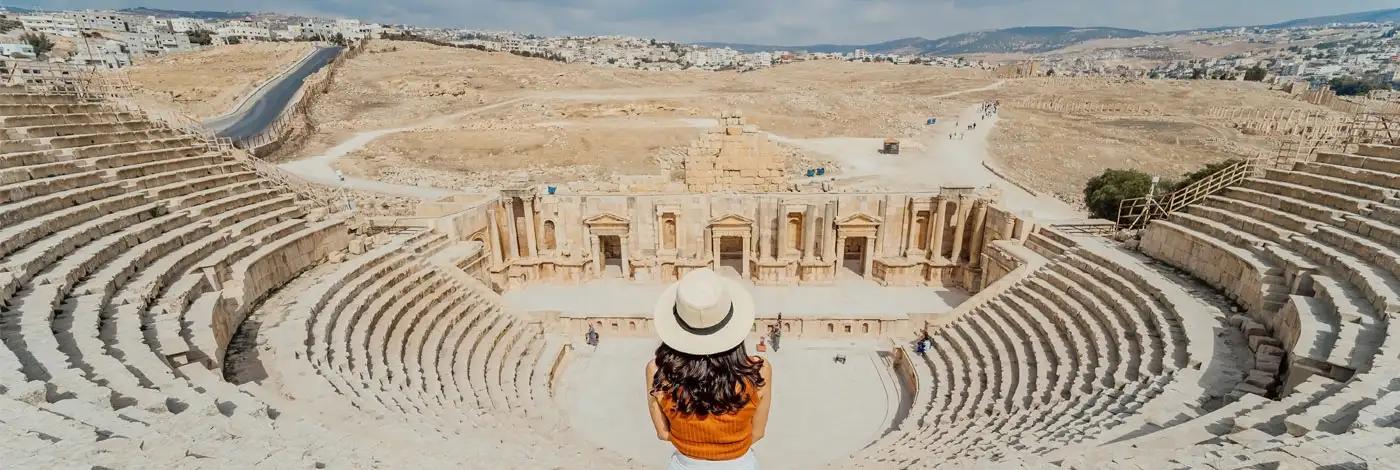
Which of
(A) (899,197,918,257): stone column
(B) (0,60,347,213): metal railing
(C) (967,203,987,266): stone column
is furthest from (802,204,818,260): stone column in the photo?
(B) (0,60,347,213): metal railing

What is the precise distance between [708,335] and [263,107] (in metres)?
67.7

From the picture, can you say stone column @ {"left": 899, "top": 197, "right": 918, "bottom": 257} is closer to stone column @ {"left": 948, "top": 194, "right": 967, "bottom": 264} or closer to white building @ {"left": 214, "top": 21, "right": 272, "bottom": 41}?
stone column @ {"left": 948, "top": 194, "right": 967, "bottom": 264}

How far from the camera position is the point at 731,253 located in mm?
25500

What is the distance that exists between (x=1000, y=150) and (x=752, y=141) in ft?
114

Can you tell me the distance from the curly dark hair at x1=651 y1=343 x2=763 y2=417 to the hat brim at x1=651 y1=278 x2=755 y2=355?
4.0 inches

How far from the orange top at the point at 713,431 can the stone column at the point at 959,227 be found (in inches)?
788

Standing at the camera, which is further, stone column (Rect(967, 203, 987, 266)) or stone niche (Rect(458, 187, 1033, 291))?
stone niche (Rect(458, 187, 1033, 291))

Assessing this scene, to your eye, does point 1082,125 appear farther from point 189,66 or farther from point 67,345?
point 189,66

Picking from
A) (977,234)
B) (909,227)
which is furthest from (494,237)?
(977,234)

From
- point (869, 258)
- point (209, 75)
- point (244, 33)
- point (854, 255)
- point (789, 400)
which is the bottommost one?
point (789, 400)

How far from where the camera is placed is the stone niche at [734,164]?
23469 mm

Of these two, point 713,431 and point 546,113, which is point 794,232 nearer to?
point 713,431

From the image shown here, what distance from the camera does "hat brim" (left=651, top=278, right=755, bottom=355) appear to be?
379 centimetres

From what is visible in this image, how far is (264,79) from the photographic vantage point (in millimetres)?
71000
